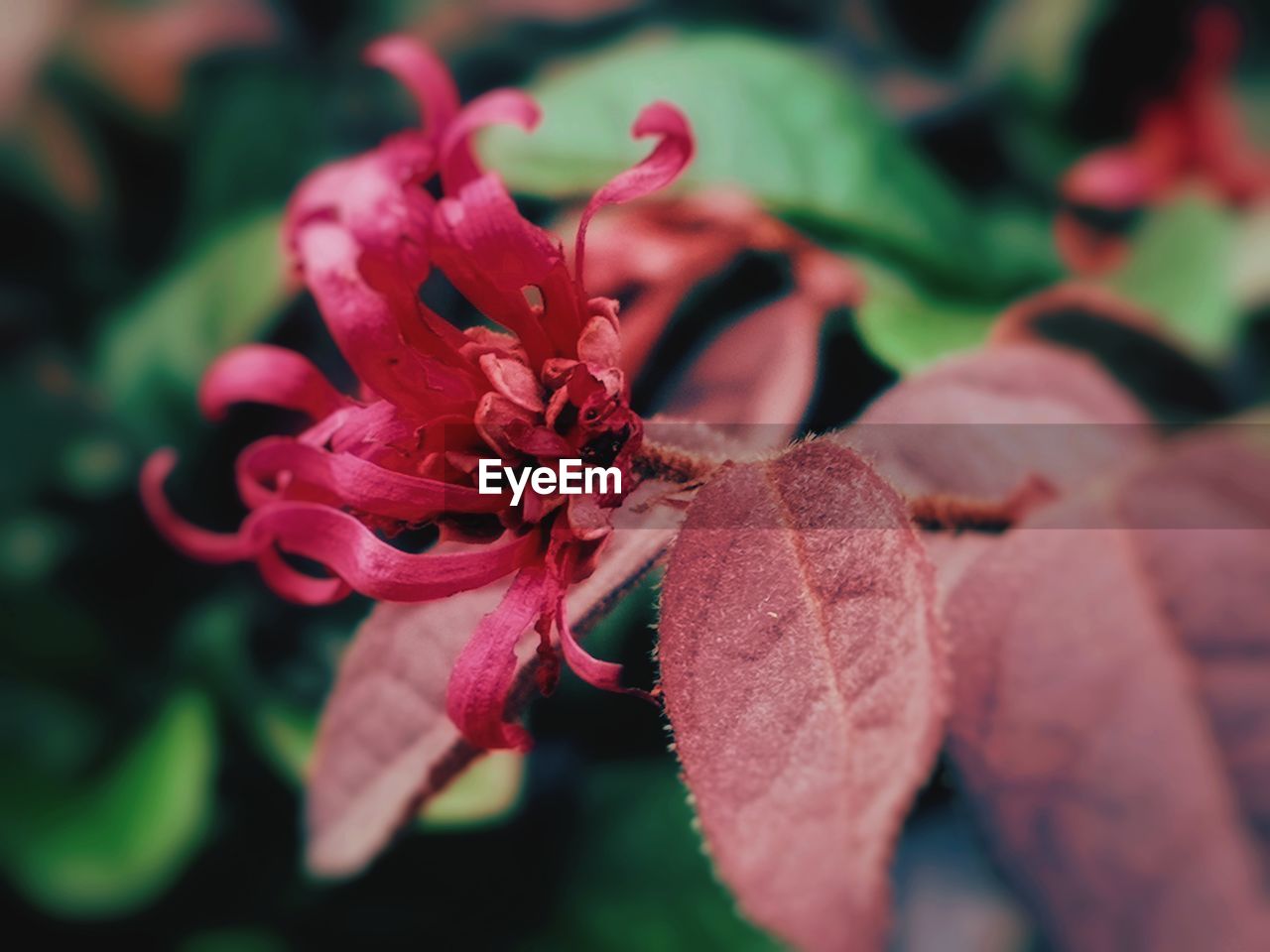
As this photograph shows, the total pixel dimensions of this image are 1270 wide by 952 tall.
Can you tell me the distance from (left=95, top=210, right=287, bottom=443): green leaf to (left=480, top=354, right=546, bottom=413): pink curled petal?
527mm

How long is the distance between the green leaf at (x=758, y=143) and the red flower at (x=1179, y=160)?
171 mm

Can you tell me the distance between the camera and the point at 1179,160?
1054mm

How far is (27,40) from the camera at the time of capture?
124 cm

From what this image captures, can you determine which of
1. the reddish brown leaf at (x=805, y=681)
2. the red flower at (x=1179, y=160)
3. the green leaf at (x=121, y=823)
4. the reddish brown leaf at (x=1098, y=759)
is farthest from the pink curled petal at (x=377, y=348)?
the red flower at (x=1179, y=160)

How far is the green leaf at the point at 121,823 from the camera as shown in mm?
830

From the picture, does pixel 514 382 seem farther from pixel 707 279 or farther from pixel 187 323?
pixel 187 323

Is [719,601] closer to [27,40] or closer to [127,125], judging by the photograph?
[127,125]

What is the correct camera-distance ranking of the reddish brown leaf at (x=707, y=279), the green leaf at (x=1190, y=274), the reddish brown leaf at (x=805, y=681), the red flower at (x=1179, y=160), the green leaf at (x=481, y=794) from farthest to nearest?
1. the red flower at (x=1179, y=160)
2. the green leaf at (x=1190, y=274)
3. the green leaf at (x=481, y=794)
4. the reddish brown leaf at (x=707, y=279)
5. the reddish brown leaf at (x=805, y=681)

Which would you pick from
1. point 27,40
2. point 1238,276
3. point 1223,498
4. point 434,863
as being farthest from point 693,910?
point 27,40

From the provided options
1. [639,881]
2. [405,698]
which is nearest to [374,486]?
[405,698]

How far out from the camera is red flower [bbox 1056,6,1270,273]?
1.01 metres

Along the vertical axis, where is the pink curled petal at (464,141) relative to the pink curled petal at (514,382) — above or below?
above

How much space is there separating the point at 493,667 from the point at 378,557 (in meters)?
0.06

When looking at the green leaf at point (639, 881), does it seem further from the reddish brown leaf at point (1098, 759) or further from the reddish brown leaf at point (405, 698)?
the reddish brown leaf at point (1098, 759)
